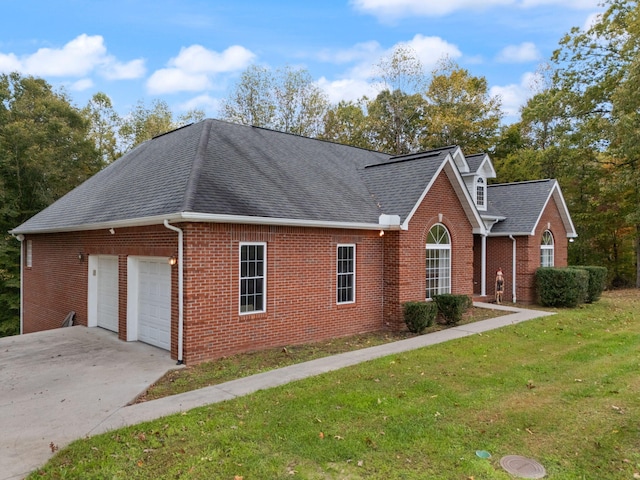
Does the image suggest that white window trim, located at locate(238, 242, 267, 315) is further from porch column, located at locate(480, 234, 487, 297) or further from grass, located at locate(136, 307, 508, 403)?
porch column, located at locate(480, 234, 487, 297)

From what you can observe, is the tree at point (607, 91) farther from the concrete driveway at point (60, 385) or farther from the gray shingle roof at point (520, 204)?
the concrete driveway at point (60, 385)

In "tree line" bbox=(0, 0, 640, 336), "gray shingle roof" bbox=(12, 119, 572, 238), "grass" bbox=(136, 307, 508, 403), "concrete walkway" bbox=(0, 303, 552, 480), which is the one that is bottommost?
"grass" bbox=(136, 307, 508, 403)

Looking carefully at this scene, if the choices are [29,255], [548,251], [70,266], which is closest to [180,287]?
[70,266]

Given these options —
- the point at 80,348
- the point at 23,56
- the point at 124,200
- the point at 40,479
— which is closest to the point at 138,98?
the point at 23,56

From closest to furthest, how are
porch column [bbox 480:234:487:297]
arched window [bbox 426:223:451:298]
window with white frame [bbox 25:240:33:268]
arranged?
arched window [bbox 426:223:451:298] < window with white frame [bbox 25:240:33:268] < porch column [bbox 480:234:487:297]

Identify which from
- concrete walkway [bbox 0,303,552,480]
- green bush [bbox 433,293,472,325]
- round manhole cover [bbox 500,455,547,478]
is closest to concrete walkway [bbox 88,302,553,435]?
concrete walkway [bbox 0,303,552,480]

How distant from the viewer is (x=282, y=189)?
11.8m

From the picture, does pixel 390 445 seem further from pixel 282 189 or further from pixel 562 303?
pixel 562 303

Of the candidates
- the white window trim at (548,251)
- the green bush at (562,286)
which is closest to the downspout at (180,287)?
the green bush at (562,286)

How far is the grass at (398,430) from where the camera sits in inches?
179

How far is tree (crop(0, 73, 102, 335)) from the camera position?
23969mm

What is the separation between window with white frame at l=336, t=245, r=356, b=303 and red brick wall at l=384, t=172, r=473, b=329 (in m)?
1.27

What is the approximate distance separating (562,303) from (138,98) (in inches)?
1469

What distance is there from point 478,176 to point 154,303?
14929 mm
